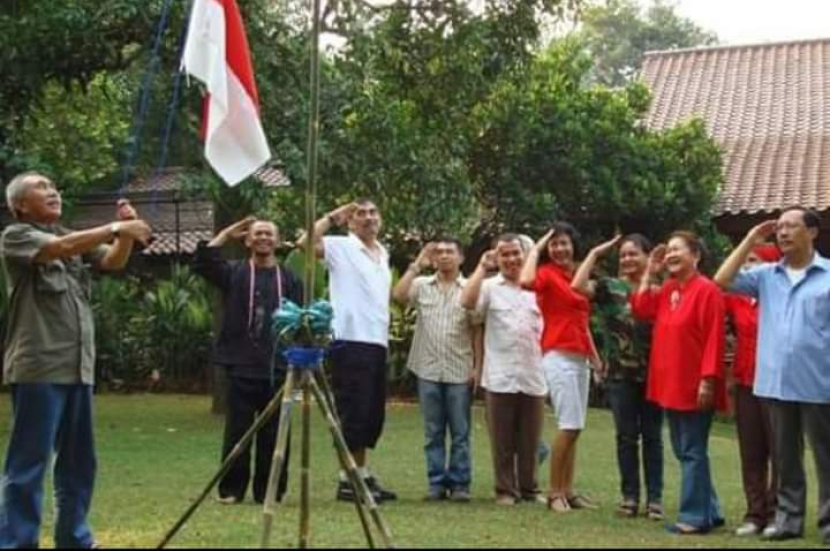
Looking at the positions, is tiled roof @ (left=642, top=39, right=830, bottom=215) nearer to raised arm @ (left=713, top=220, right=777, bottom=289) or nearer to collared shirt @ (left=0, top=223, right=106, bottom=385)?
raised arm @ (left=713, top=220, right=777, bottom=289)

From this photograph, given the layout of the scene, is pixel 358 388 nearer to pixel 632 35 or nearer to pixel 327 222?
pixel 327 222

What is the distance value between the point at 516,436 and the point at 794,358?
2.15m

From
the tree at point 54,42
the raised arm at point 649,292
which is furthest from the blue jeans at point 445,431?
the tree at point 54,42

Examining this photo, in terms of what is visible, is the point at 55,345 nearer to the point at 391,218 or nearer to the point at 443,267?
the point at 443,267

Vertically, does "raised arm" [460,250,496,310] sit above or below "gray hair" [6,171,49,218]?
below

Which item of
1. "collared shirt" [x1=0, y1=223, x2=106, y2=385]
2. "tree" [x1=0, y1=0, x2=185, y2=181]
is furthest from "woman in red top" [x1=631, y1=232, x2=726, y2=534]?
"tree" [x1=0, y1=0, x2=185, y2=181]

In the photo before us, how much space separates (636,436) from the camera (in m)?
8.15

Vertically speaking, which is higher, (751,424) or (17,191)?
(17,191)

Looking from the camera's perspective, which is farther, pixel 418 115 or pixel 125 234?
pixel 418 115

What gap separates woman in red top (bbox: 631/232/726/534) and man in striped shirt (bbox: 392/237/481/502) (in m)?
1.46

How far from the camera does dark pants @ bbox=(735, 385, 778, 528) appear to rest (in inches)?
298

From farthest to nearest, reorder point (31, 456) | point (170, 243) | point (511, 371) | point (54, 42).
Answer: point (170, 243), point (54, 42), point (511, 371), point (31, 456)

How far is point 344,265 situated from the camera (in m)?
8.37

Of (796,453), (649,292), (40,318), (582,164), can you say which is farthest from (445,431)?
(582,164)
